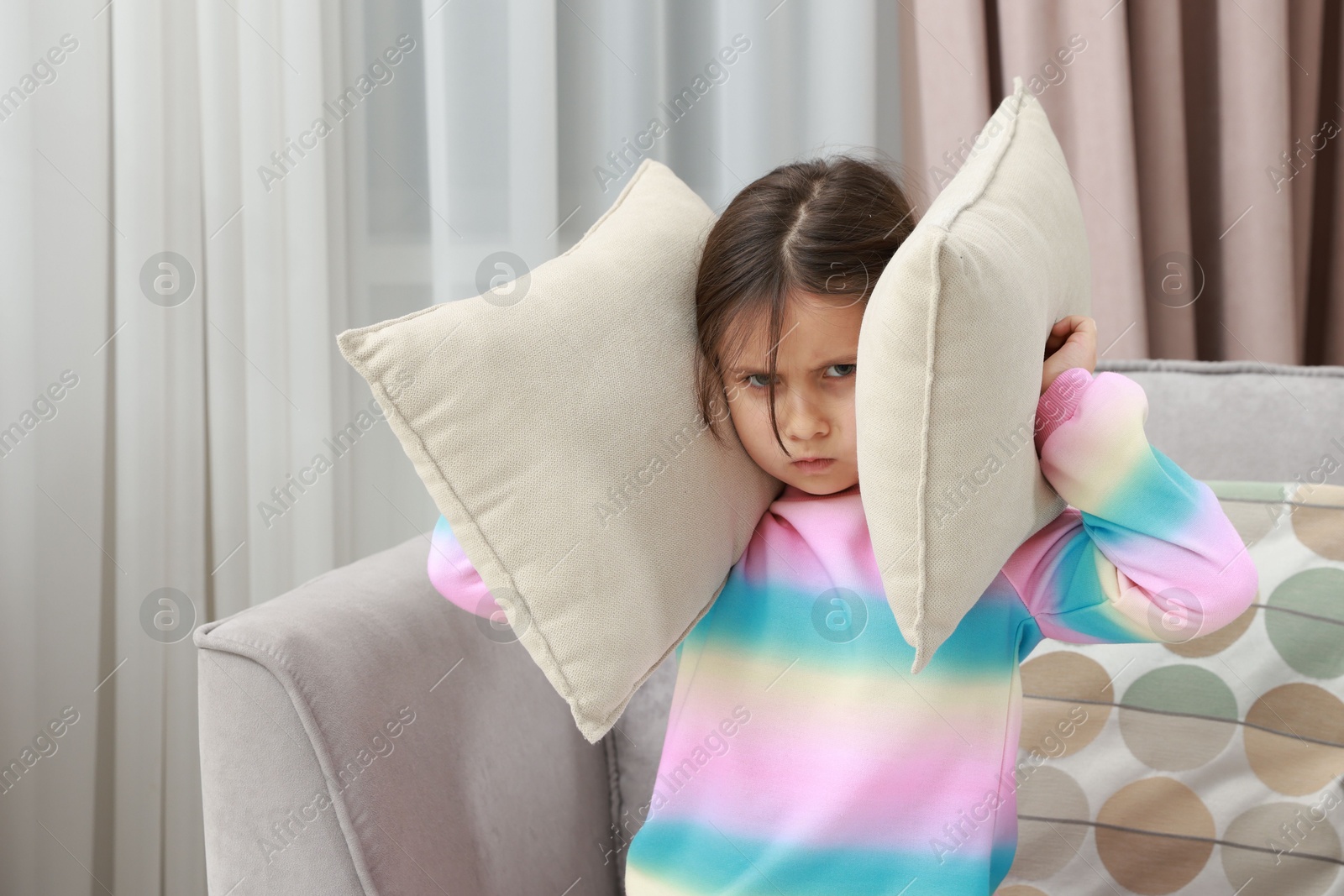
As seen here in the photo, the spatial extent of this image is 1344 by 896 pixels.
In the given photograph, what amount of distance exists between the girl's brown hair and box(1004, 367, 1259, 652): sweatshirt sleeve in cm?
16

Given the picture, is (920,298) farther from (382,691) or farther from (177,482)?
(177,482)

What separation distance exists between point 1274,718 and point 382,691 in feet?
2.61

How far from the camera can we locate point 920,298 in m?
0.50

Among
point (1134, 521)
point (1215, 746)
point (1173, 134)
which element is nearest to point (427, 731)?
point (1134, 521)

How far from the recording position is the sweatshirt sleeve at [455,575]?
0.76 meters

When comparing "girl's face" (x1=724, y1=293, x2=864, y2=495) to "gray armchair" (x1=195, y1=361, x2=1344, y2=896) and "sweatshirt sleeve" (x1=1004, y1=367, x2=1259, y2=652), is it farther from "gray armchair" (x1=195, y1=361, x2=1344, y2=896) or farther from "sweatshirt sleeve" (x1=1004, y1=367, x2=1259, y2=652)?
"gray armchair" (x1=195, y1=361, x2=1344, y2=896)

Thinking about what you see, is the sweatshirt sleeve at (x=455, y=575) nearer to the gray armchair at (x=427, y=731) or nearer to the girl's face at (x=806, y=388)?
the gray armchair at (x=427, y=731)

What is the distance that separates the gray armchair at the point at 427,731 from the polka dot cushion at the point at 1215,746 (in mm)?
108

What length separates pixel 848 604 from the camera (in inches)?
27.4

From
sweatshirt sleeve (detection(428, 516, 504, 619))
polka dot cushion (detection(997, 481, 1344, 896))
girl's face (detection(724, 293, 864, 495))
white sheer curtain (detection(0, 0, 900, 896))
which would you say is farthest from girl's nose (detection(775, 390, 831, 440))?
white sheer curtain (detection(0, 0, 900, 896))

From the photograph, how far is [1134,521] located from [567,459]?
36cm

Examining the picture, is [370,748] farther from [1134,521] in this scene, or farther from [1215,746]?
[1215,746]

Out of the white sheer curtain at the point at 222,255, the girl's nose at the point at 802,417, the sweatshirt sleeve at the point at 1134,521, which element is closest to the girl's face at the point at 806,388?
the girl's nose at the point at 802,417

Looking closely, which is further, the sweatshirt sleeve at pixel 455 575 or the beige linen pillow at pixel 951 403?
the sweatshirt sleeve at pixel 455 575
